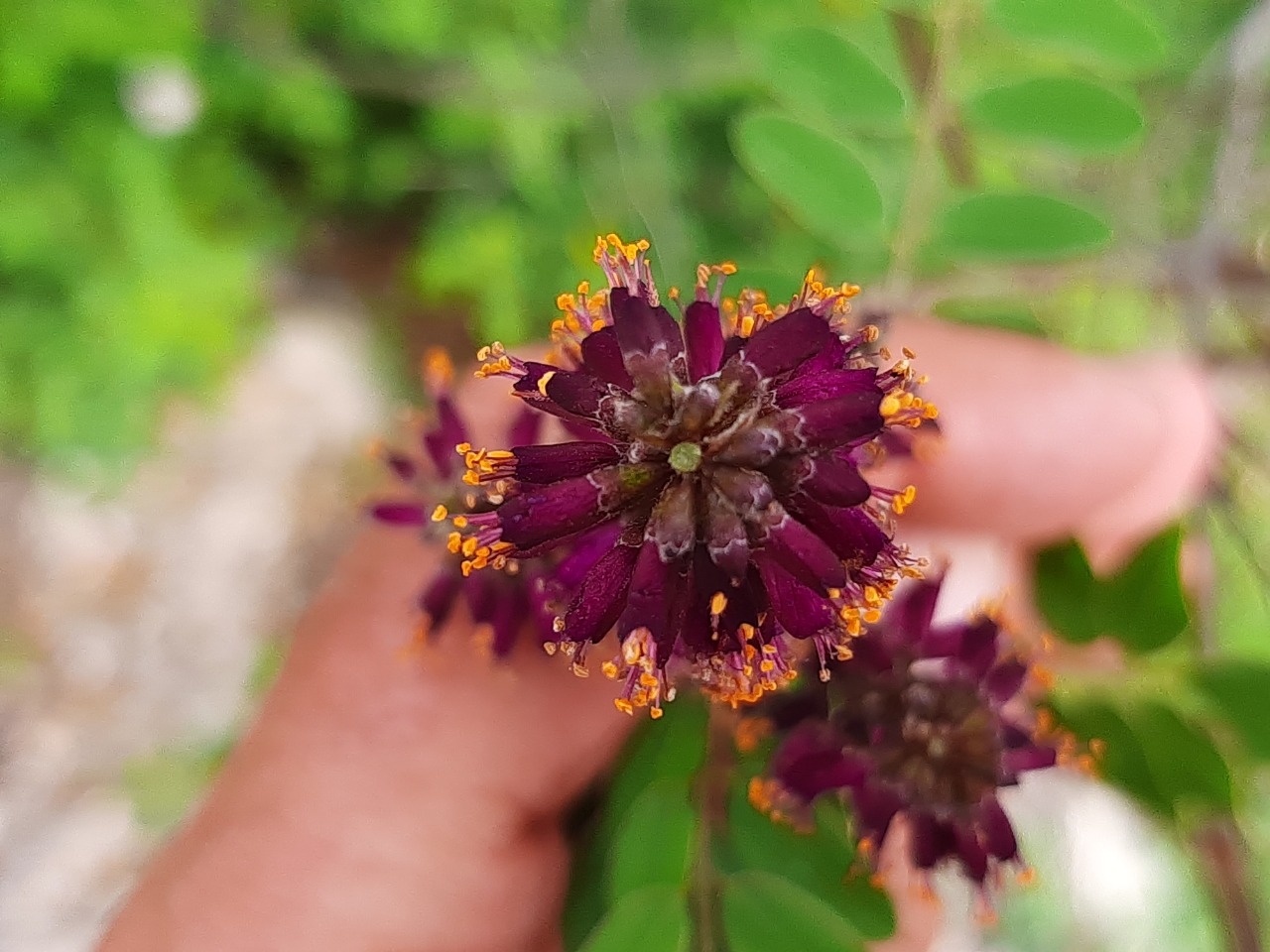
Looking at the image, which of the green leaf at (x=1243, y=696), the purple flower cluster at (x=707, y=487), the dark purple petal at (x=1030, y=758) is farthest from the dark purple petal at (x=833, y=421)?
the green leaf at (x=1243, y=696)

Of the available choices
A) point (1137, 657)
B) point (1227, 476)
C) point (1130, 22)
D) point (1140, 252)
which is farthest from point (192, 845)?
point (1227, 476)

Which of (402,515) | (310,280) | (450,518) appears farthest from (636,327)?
(310,280)

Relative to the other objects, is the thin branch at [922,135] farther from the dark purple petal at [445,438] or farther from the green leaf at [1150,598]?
the dark purple petal at [445,438]

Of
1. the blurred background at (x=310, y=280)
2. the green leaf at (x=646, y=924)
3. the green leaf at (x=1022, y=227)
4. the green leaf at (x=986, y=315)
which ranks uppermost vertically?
the blurred background at (x=310, y=280)

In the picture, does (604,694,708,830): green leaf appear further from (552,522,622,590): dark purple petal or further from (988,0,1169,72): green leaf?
(988,0,1169,72): green leaf

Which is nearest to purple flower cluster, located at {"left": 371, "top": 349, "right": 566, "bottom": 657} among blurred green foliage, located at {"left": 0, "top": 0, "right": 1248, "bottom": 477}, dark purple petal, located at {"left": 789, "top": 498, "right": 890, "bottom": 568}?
dark purple petal, located at {"left": 789, "top": 498, "right": 890, "bottom": 568}

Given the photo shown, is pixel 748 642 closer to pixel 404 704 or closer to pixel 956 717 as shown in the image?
pixel 956 717

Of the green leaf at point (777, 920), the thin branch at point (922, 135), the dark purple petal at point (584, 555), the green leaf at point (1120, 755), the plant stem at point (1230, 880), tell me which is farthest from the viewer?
the plant stem at point (1230, 880)
